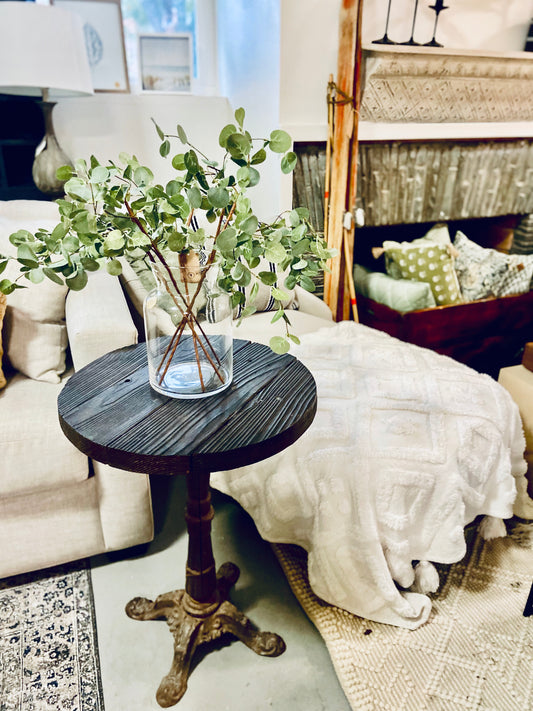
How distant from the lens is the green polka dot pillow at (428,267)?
250cm

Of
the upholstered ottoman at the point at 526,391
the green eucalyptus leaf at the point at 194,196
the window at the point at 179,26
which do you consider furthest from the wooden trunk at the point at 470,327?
the green eucalyptus leaf at the point at 194,196

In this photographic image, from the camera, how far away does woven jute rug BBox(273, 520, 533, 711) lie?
110cm

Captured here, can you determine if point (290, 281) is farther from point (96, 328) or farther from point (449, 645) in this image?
point (449, 645)

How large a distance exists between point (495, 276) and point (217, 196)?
216cm

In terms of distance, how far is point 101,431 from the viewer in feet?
2.95

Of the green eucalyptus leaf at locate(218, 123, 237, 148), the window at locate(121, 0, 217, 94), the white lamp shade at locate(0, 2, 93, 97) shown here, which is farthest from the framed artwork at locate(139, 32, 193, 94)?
the green eucalyptus leaf at locate(218, 123, 237, 148)

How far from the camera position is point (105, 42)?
2.39 meters

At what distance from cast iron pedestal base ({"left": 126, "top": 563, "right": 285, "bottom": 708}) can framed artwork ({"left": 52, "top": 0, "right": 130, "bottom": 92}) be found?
2.29 metres

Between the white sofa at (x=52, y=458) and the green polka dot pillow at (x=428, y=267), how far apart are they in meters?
1.47

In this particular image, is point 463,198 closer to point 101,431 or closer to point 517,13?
point 517,13

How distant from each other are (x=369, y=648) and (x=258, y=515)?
412 mm

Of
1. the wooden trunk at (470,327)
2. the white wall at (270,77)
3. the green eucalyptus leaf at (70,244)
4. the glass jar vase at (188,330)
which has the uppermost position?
the white wall at (270,77)

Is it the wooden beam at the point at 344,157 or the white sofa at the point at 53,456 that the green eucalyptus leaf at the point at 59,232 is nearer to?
the white sofa at the point at 53,456

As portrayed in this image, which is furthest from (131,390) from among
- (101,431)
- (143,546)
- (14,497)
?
(143,546)
